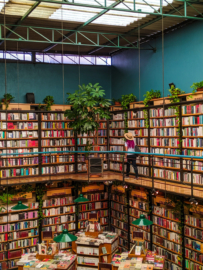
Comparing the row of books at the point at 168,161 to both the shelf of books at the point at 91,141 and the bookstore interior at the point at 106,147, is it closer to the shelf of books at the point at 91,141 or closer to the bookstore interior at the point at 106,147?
the bookstore interior at the point at 106,147

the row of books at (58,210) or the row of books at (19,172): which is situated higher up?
the row of books at (19,172)

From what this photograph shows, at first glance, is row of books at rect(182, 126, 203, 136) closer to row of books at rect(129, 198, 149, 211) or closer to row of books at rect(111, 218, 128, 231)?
row of books at rect(129, 198, 149, 211)

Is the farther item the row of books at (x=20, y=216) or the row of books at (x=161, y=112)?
the row of books at (x=20, y=216)

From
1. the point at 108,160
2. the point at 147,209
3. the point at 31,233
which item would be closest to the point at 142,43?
the point at 108,160

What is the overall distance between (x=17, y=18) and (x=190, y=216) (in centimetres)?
721

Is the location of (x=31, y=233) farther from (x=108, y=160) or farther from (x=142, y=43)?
(x=142, y=43)

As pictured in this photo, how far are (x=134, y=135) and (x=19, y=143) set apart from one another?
3708 mm

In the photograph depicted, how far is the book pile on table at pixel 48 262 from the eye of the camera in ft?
22.9

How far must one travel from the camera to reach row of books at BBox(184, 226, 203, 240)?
7.55m

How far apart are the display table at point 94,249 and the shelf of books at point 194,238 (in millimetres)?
1908

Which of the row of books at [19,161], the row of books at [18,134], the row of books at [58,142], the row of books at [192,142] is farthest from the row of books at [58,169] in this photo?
the row of books at [192,142]

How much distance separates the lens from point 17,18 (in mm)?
9219

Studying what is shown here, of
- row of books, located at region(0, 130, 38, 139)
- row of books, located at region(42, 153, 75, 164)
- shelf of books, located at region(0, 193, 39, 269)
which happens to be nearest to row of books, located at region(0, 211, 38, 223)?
shelf of books, located at region(0, 193, 39, 269)

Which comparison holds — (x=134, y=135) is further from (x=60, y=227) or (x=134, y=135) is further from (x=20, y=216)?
(x=20, y=216)
